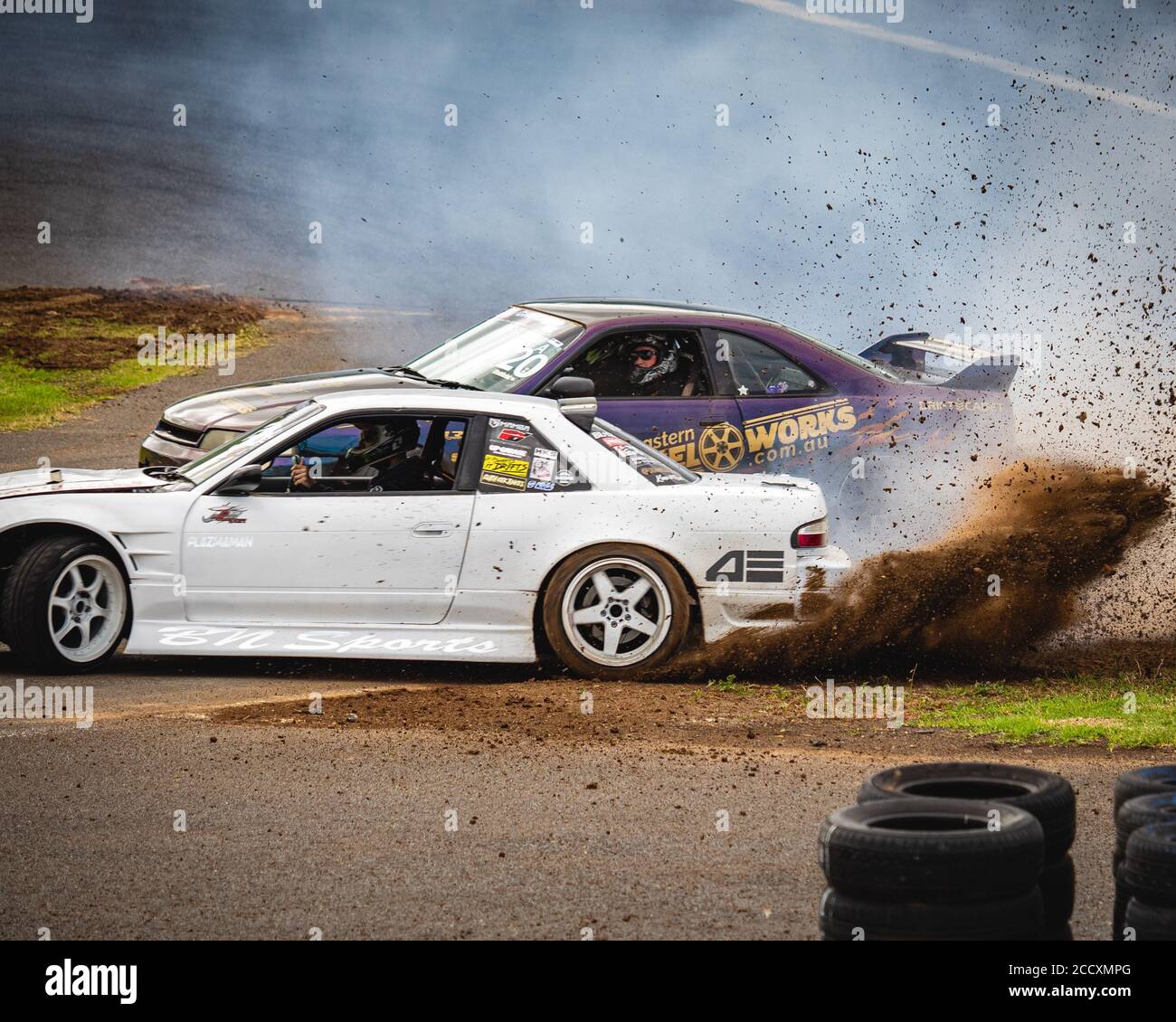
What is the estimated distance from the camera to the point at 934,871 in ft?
12.0

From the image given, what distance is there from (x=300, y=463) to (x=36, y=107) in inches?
771

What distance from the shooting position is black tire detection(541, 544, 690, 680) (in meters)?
7.87

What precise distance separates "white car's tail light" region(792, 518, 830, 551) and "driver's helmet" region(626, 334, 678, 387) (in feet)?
7.20

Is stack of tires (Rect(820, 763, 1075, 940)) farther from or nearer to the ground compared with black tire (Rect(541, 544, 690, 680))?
nearer to the ground

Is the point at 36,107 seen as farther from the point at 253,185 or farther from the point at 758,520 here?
the point at 758,520

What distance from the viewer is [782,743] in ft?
22.4

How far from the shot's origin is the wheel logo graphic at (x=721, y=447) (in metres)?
9.73

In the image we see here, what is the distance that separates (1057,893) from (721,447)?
5806 mm

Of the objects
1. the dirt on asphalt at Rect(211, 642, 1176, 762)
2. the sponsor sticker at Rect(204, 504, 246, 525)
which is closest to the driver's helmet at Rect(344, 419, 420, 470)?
the sponsor sticker at Rect(204, 504, 246, 525)

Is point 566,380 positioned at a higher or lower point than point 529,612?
higher

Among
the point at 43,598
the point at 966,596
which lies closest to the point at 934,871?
the point at 966,596

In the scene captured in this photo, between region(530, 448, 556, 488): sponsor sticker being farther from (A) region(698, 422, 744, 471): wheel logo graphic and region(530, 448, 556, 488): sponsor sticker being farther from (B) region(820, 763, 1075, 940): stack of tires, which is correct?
(B) region(820, 763, 1075, 940): stack of tires

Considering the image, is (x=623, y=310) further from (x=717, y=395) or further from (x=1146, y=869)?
(x=1146, y=869)
